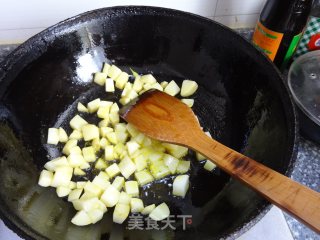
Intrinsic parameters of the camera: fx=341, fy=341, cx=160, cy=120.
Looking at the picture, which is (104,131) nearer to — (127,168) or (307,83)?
(127,168)

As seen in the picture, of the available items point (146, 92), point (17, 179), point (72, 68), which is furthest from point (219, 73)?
point (17, 179)

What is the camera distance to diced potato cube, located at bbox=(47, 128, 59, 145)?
95cm

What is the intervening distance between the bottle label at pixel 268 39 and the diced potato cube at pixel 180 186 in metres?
0.44

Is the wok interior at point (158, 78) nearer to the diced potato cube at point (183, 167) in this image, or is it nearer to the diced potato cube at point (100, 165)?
the diced potato cube at point (183, 167)

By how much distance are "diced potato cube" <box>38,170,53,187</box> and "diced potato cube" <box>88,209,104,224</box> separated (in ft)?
0.46

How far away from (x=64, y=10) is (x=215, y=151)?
0.67m

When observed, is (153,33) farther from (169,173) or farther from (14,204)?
(14,204)

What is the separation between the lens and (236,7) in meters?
1.15

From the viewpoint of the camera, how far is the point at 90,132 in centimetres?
96

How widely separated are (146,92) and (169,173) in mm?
246

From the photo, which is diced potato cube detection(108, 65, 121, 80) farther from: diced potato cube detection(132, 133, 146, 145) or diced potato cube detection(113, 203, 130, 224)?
diced potato cube detection(113, 203, 130, 224)

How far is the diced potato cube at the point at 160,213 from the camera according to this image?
0.83 metres

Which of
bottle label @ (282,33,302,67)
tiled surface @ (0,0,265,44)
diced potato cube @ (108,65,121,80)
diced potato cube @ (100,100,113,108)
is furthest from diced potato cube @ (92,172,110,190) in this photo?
bottle label @ (282,33,302,67)

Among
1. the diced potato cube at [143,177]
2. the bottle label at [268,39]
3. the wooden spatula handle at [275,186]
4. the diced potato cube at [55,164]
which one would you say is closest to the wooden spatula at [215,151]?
the wooden spatula handle at [275,186]
